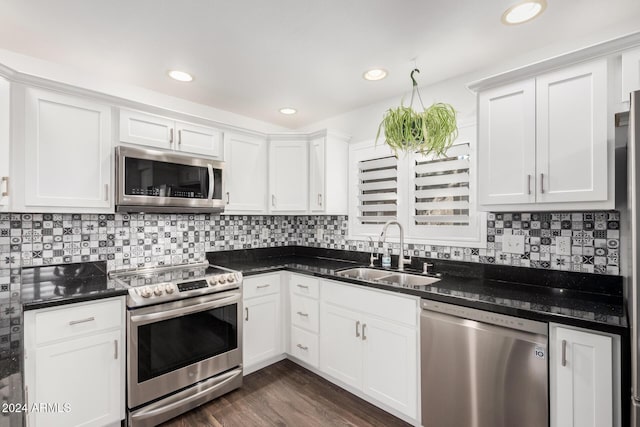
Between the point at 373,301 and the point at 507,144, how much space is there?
4.37ft

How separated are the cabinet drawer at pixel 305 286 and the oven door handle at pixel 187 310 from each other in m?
0.54

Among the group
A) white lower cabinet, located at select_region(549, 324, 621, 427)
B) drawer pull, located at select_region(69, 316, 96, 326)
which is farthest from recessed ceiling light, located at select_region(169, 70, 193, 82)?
white lower cabinet, located at select_region(549, 324, 621, 427)

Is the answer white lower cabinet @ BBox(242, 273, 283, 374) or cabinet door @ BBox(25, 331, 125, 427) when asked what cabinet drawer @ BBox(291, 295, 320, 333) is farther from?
cabinet door @ BBox(25, 331, 125, 427)

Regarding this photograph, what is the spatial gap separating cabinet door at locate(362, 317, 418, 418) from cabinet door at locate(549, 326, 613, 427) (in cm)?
73

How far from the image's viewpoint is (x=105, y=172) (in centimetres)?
219

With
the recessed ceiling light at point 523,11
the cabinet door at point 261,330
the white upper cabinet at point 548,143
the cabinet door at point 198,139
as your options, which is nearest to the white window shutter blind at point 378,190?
the white upper cabinet at point 548,143

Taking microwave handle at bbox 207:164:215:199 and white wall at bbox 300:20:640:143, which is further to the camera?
microwave handle at bbox 207:164:215:199

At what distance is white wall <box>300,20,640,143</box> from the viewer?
190 centimetres

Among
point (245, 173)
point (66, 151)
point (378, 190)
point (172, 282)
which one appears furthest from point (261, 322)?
point (66, 151)

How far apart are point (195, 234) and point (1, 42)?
180cm

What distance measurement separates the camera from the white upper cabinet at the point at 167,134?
2.29m

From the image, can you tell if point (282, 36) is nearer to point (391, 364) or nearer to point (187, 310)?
point (187, 310)

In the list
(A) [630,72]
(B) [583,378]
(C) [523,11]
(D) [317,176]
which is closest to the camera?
(B) [583,378]

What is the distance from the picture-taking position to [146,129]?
2.37m
